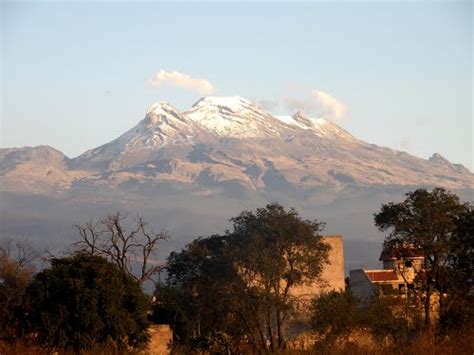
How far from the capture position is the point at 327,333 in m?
52.7

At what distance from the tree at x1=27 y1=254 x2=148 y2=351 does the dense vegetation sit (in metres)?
0.05

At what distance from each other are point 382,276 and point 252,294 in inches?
875

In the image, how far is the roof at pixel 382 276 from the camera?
228ft

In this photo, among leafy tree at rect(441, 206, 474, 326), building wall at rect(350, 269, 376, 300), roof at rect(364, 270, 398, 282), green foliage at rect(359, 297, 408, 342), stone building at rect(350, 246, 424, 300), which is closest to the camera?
leafy tree at rect(441, 206, 474, 326)

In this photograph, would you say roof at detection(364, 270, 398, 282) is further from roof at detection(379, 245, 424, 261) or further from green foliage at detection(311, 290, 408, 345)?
roof at detection(379, 245, 424, 261)

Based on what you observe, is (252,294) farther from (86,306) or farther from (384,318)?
(86,306)

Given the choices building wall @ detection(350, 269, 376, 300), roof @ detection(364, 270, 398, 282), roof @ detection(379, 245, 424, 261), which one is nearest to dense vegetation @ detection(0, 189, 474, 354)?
roof @ detection(379, 245, 424, 261)

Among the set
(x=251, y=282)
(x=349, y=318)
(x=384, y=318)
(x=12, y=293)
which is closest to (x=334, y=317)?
(x=349, y=318)

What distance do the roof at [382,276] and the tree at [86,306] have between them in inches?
1040

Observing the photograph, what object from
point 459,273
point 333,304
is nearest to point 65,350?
point 333,304

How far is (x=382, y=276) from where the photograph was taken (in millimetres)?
70125

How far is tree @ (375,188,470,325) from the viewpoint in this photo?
49156mm

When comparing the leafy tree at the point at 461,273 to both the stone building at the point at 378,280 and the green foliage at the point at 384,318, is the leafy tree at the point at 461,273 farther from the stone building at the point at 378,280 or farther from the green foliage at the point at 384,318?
the stone building at the point at 378,280

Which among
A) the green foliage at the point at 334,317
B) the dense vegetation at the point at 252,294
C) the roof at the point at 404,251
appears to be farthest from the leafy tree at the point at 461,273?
the green foliage at the point at 334,317
